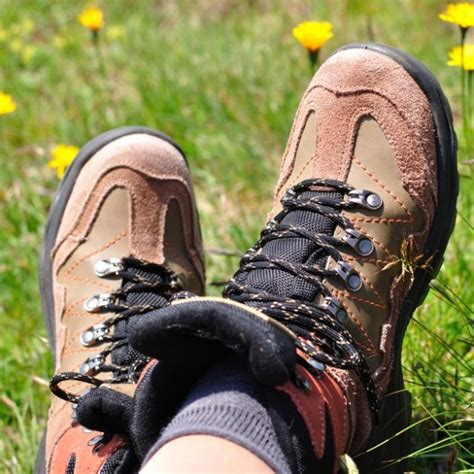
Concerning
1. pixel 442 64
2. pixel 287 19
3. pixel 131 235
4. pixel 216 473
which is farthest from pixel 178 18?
pixel 216 473

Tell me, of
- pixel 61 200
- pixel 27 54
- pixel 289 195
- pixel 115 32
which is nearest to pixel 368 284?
pixel 289 195

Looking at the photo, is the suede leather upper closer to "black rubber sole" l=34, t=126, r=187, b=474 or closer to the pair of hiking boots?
the pair of hiking boots

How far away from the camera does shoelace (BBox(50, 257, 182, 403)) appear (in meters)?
1.69

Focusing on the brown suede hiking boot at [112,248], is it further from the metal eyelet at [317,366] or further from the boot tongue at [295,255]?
the metal eyelet at [317,366]

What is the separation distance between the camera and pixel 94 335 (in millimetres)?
1875

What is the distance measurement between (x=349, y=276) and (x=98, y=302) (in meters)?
0.57

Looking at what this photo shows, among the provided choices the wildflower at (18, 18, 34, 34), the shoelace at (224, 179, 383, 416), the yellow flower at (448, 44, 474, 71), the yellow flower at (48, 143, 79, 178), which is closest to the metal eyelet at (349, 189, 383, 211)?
the shoelace at (224, 179, 383, 416)

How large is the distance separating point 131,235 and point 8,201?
3.12 ft

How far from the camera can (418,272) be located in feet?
5.81

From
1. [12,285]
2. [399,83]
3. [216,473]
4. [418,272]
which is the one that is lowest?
[12,285]

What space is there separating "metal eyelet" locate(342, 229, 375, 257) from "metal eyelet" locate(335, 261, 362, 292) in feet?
0.15

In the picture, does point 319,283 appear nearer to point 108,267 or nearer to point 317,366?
point 317,366

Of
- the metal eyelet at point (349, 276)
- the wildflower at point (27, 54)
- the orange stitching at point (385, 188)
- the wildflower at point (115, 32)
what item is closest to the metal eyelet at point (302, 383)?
the metal eyelet at point (349, 276)

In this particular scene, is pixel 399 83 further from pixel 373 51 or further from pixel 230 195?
pixel 230 195
